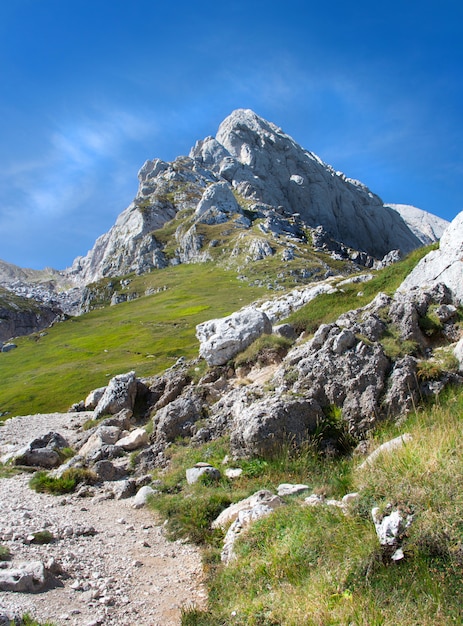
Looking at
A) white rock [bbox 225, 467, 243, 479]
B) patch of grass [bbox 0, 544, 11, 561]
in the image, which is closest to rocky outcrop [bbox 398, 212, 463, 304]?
white rock [bbox 225, 467, 243, 479]

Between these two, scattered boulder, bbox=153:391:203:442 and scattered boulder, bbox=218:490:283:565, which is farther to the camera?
scattered boulder, bbox=153:391:203:442

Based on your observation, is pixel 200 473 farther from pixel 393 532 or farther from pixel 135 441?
pixel 393 532

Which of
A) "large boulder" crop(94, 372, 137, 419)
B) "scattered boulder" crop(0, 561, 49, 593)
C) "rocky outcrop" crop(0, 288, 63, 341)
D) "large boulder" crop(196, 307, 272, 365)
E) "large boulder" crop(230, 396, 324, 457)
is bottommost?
"scattered boulder" crop(0, 561, 49, 593)

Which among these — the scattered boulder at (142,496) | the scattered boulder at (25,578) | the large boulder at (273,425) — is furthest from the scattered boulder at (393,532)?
the scattered boulder at (142,496)

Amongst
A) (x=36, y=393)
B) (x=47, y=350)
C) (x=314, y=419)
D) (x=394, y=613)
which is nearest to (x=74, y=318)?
(x=47, y=350)

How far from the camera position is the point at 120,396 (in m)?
28.8

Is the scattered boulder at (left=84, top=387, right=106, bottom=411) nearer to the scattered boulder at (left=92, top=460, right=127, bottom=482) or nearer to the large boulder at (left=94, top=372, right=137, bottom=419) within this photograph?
the large boulder at (left=94, top=372, right=137, bottom=419)

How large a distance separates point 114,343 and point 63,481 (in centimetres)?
7116

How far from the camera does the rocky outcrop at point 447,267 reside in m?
19.7

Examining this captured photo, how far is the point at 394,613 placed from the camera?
5547 millimetres

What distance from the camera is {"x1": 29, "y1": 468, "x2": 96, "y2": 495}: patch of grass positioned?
17.1 m

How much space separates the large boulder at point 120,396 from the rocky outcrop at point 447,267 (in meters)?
18.1

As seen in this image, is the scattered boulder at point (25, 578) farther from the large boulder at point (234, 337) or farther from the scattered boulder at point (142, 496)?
the large boulder at point (234, 337)

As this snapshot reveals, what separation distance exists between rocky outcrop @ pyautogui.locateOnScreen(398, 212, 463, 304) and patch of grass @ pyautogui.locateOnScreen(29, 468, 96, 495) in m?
17.1
